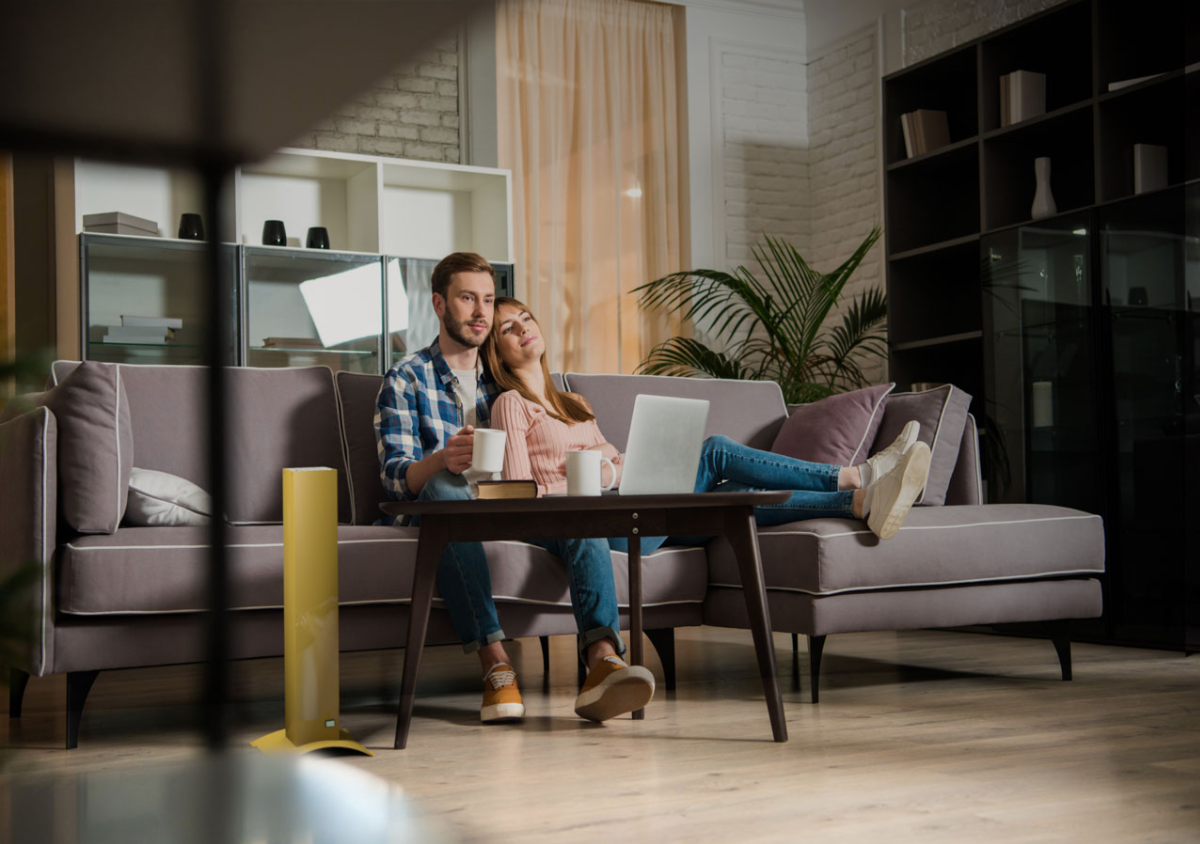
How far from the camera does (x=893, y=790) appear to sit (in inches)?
61.5

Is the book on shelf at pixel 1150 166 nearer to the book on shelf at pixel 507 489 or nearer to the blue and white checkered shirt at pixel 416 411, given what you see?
the blue and white checkered shirt at pixel 416 411

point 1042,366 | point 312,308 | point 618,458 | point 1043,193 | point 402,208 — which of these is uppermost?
point 402,208

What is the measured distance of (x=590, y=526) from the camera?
6.30ft

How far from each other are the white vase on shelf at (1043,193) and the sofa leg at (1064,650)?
170cm

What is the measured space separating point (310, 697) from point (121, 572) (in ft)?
1.56

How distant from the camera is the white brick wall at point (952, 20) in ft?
13.9

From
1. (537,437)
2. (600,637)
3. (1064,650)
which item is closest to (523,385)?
(537,437)

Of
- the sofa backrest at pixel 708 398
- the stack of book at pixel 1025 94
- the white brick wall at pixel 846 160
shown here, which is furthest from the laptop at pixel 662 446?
the white brick wall at pixel 846 160

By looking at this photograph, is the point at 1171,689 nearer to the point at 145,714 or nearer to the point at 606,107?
the point at 145,714

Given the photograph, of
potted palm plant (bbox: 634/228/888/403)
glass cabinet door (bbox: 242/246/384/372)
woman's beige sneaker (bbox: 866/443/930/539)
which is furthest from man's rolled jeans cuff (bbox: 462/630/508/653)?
potted palm plant (bbox: 634/228/888/403)

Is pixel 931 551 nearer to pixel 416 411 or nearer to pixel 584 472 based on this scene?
pixel 584 472

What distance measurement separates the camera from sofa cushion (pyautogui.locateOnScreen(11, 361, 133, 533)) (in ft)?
6.49

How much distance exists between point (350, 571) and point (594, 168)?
3199 mm

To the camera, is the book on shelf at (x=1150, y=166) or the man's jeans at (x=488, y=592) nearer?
the man's jeans at (x=488, y=592)
